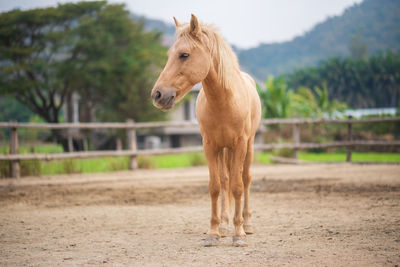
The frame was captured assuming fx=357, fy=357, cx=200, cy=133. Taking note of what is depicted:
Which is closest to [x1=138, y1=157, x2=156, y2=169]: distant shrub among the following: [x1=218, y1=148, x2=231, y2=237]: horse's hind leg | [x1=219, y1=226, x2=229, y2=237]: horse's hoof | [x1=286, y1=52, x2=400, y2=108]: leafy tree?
[x1=218, y1=148, x2=231, y2=237]: horse's hind leg

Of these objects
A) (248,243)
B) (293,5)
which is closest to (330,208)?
(248,243)

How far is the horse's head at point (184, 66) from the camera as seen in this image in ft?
9.93

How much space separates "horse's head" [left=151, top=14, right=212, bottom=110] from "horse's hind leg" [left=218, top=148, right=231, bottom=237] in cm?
102

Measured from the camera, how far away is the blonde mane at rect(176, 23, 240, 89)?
10.5 feet

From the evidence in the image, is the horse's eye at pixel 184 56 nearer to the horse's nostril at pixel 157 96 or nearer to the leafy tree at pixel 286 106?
the horse's nostril at pixel 157 96

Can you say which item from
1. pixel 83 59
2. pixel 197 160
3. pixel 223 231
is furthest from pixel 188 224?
pixel 83 59

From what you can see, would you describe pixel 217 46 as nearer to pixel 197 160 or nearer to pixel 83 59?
pixel 197 160

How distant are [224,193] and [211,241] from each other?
66cm

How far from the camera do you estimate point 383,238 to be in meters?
3.26

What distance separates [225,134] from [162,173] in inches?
268

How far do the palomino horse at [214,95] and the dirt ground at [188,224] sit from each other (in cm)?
48

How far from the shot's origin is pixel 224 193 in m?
3.93

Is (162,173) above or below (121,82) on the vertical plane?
below

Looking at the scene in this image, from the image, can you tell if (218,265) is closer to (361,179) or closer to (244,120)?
(244,120)
